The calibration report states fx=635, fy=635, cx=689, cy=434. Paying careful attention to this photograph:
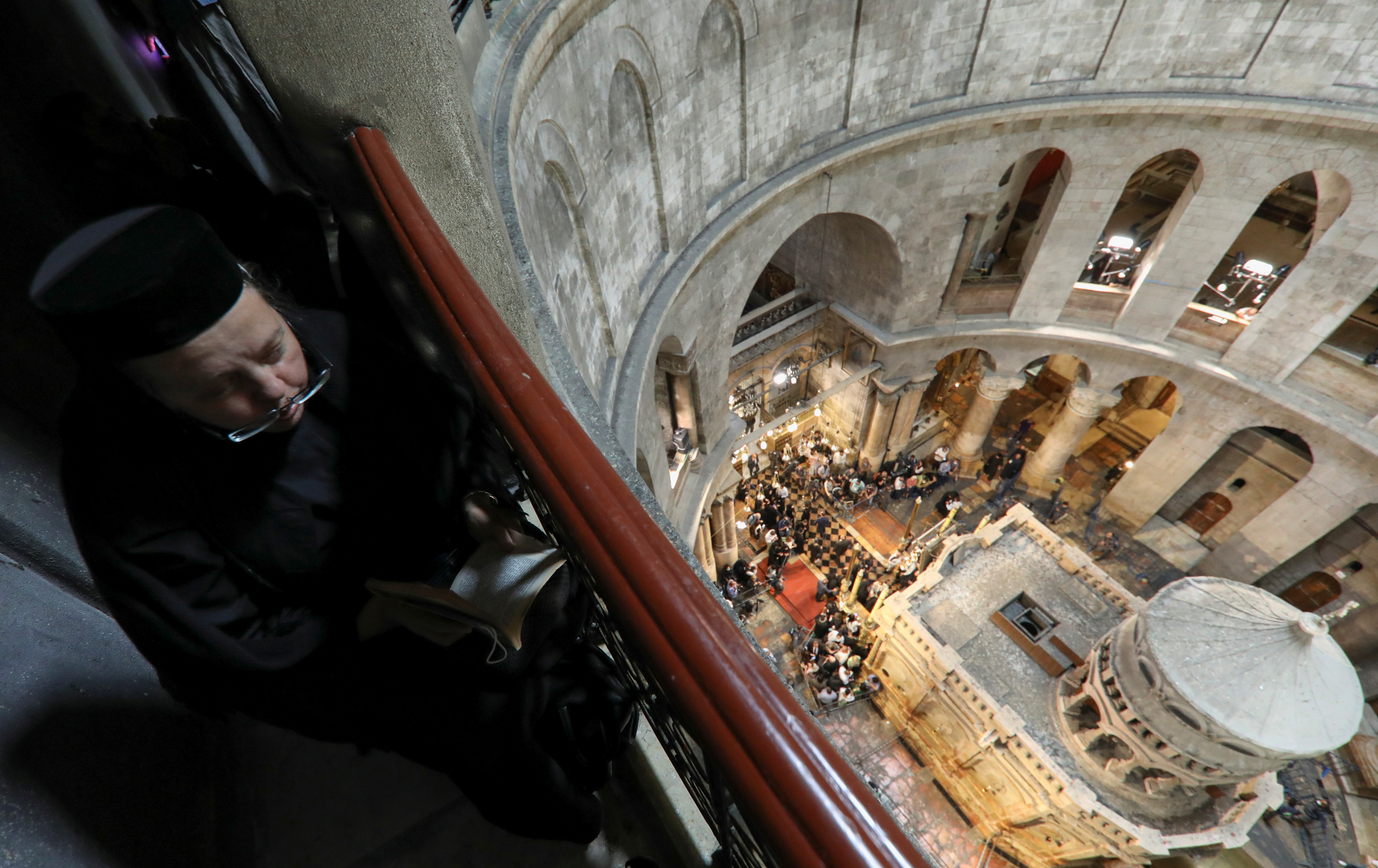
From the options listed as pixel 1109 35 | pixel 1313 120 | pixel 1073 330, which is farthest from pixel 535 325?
pixel 1073 330

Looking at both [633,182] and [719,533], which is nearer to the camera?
[633,182]

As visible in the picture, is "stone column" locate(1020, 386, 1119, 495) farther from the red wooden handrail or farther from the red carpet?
the red wooden handrail

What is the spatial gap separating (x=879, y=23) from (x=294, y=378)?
9.30 m

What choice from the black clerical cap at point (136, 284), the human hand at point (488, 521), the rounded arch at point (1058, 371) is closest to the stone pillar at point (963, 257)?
the rounded arch at point (1058, 371)

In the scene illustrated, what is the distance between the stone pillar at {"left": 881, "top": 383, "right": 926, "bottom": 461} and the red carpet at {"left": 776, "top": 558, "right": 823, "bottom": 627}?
13.1ft

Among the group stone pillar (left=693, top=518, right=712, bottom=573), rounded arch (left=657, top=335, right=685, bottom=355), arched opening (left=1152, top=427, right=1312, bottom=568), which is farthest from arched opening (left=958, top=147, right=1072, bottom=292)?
stone pillar (left=693, top=518, right=712, bottom=573)

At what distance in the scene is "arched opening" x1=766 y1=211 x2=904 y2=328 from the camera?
11.8 m

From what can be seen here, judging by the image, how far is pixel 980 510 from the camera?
1482cm

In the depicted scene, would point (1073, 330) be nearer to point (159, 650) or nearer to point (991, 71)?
point (991, 71)

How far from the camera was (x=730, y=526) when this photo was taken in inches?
482

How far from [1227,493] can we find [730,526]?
10538 mm

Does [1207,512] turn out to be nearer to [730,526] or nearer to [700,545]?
[730,526]

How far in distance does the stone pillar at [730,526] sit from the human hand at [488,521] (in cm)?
987

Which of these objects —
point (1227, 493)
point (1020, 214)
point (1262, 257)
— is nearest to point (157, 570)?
point (1227, 493)
